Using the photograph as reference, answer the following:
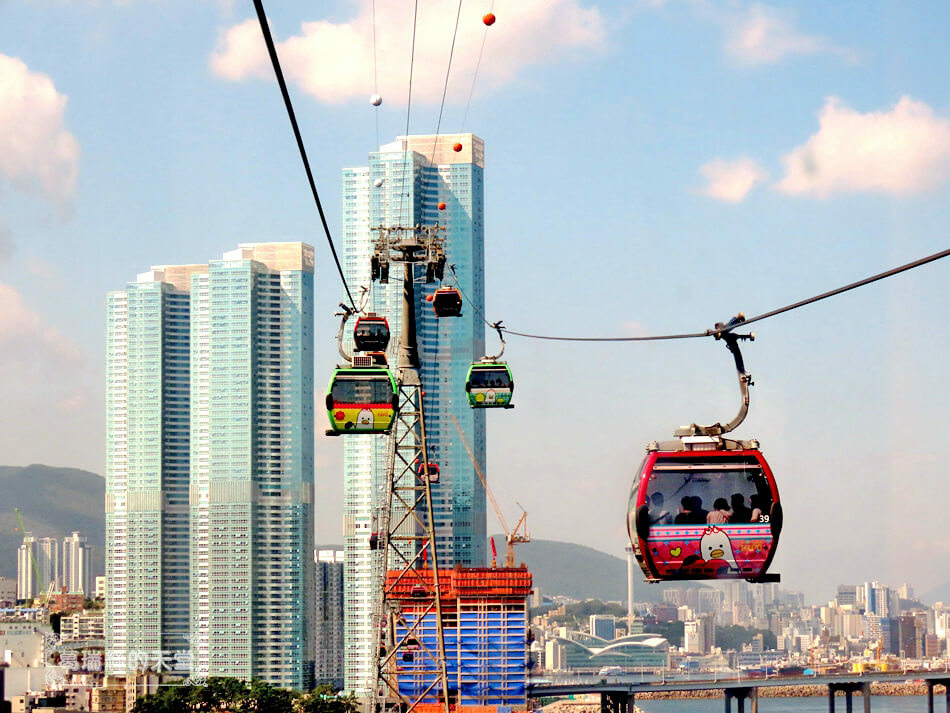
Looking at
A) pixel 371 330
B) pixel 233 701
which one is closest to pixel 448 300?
pixel 371 330

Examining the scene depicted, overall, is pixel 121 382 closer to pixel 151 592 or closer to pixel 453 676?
pixel 151 592

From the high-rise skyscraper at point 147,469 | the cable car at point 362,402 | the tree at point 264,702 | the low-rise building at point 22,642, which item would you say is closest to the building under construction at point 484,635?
the cable car at point 362,402

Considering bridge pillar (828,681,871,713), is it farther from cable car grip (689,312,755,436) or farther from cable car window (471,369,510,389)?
cable car grip (689,312,755,436)

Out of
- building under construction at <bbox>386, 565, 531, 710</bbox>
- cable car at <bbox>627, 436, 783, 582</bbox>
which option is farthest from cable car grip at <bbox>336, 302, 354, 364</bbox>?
building under construction at <bbox>386, 565, 531, 710</bbox>

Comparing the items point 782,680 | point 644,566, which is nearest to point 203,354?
point 782,680

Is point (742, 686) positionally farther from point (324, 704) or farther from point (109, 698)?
point (109, 698)

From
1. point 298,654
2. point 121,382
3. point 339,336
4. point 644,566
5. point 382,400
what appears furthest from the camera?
point 121,382
